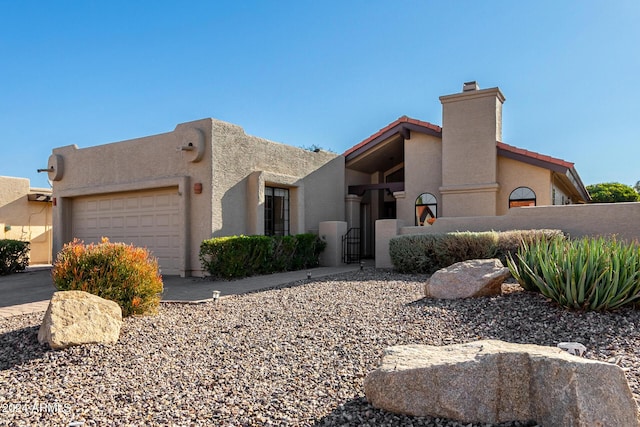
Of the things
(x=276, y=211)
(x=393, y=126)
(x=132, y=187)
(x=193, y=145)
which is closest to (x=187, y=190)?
(x=193, y=145)

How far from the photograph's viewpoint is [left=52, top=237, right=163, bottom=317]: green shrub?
246 inches

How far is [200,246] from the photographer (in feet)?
39.0

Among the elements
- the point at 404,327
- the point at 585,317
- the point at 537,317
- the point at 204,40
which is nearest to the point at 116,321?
the point at 404,327

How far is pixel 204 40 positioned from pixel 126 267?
8.30 m

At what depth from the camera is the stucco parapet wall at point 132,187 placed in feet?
41.4

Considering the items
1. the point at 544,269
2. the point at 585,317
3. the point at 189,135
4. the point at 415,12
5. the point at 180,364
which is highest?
the point at 415,12

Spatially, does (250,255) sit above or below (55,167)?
below

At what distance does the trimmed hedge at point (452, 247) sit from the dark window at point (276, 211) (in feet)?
15.0

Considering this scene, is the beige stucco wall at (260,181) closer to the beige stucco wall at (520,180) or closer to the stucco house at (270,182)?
the stucco house at (270,182)

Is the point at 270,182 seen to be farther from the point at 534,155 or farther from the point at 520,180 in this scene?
the point at 534,155

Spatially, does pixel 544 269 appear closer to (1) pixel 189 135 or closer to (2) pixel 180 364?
(2) pixel 180 364

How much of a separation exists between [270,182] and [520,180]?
8.27 meters

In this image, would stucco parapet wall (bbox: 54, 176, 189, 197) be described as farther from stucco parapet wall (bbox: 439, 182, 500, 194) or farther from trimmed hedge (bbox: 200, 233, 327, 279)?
stucco parapet wall (bbox: 439, 182, 500, 194)

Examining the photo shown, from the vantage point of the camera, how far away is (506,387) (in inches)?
125
